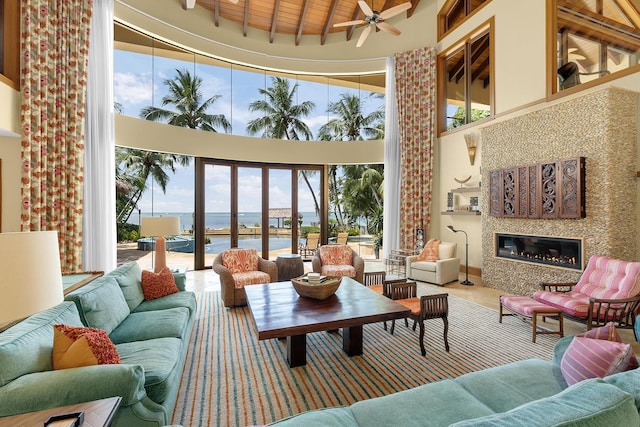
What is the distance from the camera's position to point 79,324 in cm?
214

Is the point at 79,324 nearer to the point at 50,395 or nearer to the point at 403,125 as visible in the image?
the point at 50,395

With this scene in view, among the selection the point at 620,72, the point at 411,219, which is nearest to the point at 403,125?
the point at 411,219

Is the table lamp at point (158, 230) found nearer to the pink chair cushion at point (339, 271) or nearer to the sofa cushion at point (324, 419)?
the pink chair cushion at point (339, 271)

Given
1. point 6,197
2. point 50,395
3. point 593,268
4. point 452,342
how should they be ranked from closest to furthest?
1. point 50,395
2. point 452,342
3. point 593,268
4. point 6,197

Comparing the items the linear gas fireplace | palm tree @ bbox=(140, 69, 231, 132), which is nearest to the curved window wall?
palm tree @ bbox=(140, 69, 231, 132)

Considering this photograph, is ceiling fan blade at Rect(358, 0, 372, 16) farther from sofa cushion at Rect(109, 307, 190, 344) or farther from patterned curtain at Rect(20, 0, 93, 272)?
sofa cushion at Rect(109, 307, 190, 344)

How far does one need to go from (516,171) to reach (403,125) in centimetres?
323

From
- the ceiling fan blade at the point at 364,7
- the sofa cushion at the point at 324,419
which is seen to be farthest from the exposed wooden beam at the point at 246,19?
the sofa cushion at the point at 324,419

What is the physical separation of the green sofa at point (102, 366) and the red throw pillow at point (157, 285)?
62cm

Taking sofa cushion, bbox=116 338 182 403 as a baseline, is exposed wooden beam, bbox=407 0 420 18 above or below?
above

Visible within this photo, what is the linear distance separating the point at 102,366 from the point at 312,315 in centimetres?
162

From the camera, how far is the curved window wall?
650cm

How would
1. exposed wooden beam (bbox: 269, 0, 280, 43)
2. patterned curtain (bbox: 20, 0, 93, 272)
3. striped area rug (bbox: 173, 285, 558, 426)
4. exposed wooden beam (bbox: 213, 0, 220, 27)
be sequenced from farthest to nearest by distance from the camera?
exposed wooden beam (bbox: 269, 0, 280, 43), exposed wooden beam (bbox: 213, 0, 220, 27), patterned curtain (bbox: 20, 0, 93, 272), striped area rug (bbox: 173, 285, 558, 426)

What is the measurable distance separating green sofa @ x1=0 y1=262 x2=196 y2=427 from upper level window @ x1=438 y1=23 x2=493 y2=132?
7.22 meters
